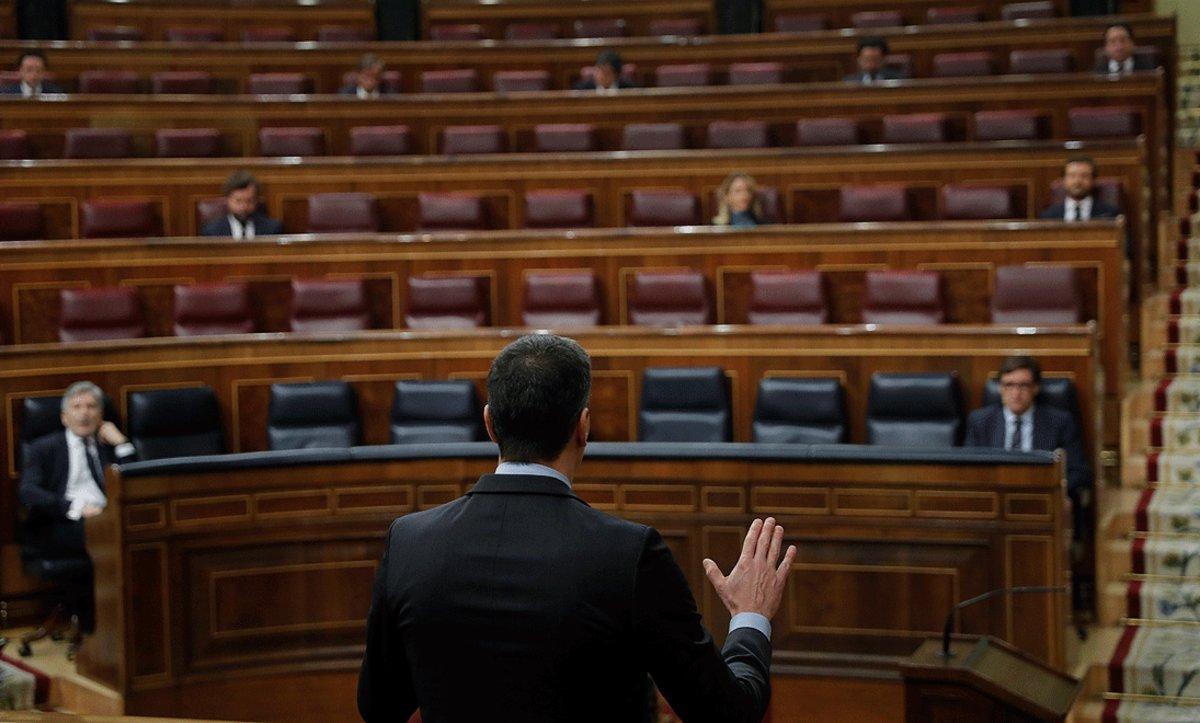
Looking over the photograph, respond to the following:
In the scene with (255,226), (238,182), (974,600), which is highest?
(238,182)

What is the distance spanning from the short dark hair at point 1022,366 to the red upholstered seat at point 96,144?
256 cm

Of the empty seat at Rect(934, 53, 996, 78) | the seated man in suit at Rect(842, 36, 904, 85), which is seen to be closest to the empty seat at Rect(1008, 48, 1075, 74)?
the empty seat at Rect(934, 53, 996, 78)

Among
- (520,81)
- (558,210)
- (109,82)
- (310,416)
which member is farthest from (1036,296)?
(109,82)

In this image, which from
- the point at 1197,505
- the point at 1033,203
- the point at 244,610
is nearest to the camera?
the point at 244,610

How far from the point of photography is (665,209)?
12.0 ft

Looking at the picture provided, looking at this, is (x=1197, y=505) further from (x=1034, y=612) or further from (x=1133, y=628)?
(x=1034, y=612)

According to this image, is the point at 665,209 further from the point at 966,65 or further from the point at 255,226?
the point at 966,65

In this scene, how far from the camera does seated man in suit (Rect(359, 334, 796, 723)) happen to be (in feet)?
2.62

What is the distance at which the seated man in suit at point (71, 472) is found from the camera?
260cm

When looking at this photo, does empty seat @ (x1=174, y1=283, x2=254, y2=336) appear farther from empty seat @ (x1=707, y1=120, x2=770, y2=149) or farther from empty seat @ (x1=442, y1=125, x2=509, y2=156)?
empty seat @ (x1=707, y1=120, x2=770, y2=149)

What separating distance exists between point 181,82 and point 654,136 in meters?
1.54

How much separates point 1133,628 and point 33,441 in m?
2.01

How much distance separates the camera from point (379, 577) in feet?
2.81

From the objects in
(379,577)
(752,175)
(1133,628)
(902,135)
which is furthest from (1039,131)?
(379,577)
